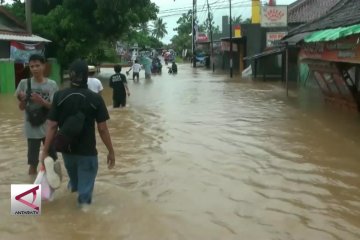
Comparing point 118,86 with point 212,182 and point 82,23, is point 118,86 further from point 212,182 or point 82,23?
point 82,23

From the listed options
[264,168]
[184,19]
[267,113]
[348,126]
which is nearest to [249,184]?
[264,168]

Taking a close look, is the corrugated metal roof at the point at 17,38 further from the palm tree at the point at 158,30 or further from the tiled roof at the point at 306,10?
the palm tree at the point at 158,30

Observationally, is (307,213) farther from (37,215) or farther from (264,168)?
(37,215)

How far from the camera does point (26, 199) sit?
5055 millimetres

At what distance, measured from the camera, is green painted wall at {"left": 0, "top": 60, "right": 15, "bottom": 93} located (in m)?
20.3

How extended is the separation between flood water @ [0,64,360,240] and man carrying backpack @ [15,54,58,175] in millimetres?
805

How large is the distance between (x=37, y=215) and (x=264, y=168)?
3452mm

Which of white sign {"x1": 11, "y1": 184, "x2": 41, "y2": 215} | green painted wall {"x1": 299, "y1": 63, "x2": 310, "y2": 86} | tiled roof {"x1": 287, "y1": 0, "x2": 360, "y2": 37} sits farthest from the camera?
green painted wall {"x1": 299, "y1": 63, "x2": 310, "y2": 86}

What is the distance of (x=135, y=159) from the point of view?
811 cm

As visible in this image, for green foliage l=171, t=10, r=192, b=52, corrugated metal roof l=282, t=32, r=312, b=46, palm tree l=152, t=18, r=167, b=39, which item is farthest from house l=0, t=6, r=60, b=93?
palm tree l=152, t=18, r=167, b=39

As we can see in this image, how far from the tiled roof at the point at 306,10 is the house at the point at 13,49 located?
15.4m

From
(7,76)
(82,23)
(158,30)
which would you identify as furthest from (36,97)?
(158,30)

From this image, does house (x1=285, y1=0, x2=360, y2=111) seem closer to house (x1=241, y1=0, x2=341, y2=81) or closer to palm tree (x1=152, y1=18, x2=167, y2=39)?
house (x1=241, y1=0, x2=341, y2=81)

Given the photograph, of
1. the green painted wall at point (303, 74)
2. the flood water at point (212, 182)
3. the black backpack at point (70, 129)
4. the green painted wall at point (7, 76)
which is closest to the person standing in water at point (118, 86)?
the flood water at point (212, 182)
